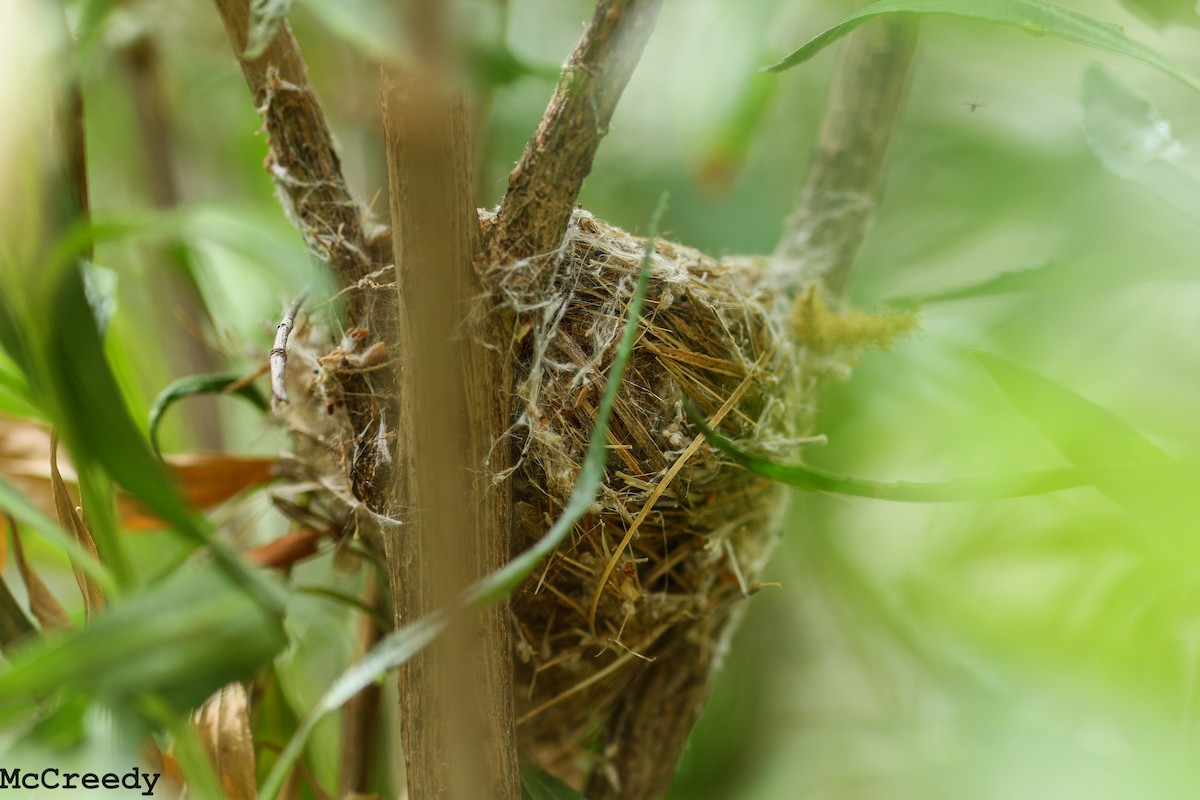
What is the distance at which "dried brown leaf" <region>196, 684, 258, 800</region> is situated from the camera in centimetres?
59

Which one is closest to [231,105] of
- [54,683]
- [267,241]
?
[267,241]

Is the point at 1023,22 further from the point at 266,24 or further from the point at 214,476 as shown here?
the point at 214,476

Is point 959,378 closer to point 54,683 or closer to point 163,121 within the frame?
point 54,683

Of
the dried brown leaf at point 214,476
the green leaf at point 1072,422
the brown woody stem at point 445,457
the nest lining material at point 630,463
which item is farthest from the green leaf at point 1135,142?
the dried brown leaf at point 214,476

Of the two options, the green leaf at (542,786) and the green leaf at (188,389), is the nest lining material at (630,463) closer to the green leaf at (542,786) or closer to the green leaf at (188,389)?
the green leaf at (542,786)

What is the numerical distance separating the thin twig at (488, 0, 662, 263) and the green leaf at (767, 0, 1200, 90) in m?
0.08

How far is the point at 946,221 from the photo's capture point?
1.32 metres

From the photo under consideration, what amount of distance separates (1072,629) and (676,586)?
39cm

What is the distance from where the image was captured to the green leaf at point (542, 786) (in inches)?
24.0

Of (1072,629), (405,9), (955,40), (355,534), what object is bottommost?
(1072,629)

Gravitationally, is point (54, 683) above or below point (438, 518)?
below

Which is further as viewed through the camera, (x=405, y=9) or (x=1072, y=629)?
(x=1072, y=629)

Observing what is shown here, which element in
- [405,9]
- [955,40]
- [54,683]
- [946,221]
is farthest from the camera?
[955,40]

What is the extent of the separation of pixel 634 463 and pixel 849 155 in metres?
0.39
